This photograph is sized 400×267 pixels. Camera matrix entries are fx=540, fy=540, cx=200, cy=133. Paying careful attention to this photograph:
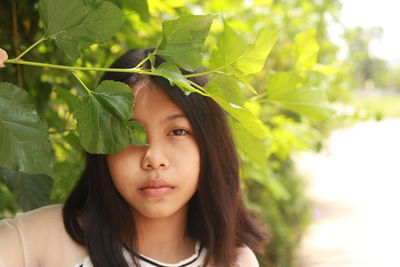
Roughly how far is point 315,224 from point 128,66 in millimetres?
5848

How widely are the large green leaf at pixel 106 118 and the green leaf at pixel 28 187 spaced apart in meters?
0.38

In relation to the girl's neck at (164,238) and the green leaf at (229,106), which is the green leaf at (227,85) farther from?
the girl's neck at (164,238)

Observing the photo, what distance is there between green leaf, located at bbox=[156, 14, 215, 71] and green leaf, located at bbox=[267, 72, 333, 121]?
0.40m

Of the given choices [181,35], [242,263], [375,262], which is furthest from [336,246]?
[181,35]

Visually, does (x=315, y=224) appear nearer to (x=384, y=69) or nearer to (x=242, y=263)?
→ (x=242, y=263)

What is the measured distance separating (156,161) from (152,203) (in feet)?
0.33

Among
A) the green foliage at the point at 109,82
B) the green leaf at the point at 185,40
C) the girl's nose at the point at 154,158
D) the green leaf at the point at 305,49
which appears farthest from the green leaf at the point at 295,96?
the green leaf at the point at 185,40

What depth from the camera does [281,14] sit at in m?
2.67

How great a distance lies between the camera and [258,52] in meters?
A: 0.83

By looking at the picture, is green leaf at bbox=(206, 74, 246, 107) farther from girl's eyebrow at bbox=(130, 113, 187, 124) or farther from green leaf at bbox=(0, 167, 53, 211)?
green leaf at bbox=(0, 167, 53, 211)

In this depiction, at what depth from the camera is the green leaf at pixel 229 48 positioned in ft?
2.96

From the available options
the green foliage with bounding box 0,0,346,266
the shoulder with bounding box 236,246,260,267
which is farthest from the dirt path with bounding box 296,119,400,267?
the shoulder with bounding box 236,246,260,267

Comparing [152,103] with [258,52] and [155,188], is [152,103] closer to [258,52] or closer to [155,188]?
[155,188]

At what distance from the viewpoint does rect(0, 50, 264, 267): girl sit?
110 centimetres
